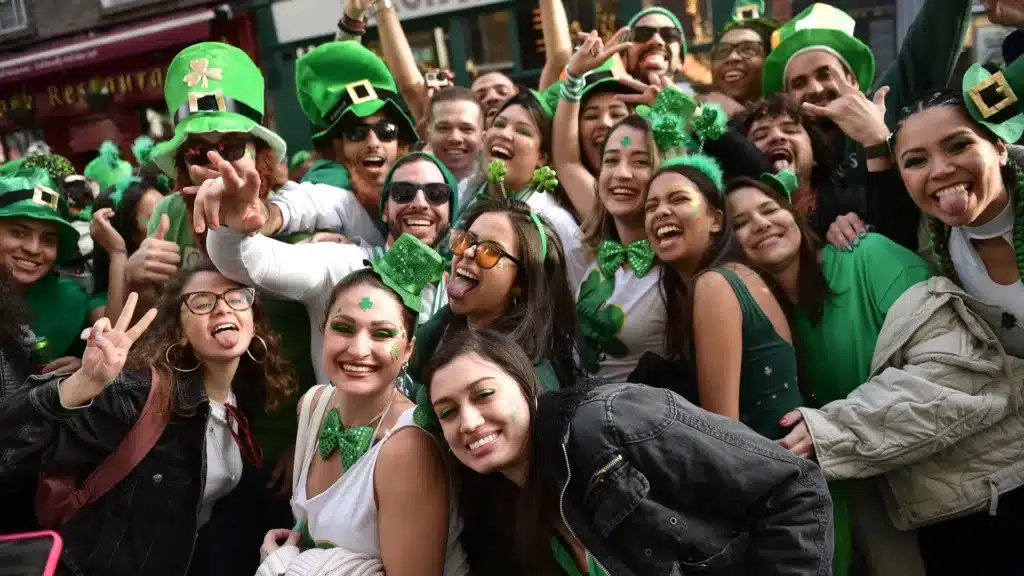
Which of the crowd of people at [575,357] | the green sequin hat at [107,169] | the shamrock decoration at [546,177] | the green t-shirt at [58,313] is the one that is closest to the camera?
the crowd of people at [575,357]

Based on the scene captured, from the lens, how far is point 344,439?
→ 2.76m

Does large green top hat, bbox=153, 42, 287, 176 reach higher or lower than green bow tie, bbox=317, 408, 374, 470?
higher

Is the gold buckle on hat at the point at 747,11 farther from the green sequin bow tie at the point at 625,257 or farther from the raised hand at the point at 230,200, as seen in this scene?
the raised hand at the point at 230,200

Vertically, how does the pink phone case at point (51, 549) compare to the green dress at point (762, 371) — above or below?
above

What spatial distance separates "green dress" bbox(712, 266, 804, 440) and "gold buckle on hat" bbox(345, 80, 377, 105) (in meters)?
2.29

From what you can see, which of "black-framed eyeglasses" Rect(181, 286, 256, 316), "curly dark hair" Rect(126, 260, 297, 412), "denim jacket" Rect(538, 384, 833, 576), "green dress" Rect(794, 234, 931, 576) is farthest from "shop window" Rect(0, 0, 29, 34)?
"denim jacket" Rect(538, 384, 833, 576)

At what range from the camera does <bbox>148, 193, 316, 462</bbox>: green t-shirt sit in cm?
357

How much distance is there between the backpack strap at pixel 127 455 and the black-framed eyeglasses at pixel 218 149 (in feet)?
3.89

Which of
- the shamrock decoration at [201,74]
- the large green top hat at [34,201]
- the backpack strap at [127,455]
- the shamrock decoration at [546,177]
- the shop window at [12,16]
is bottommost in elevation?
the backpack strap at [127,455]

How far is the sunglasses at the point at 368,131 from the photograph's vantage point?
4.27m

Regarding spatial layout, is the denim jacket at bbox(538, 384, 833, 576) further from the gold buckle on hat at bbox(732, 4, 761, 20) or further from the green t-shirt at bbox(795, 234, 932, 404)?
the gold buckle on hat at bbox(732, 4, 761, 20)

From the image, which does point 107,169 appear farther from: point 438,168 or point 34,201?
point 438,168

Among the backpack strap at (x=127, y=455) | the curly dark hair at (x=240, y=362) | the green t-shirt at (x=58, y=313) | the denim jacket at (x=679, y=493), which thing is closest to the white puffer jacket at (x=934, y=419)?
the denim jacket at (x=679, y=493)

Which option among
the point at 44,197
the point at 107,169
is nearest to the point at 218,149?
the point at 44,197
